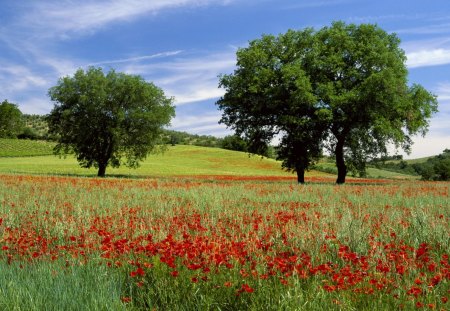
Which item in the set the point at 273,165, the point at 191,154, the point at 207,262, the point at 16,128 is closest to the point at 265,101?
the point at 207,262

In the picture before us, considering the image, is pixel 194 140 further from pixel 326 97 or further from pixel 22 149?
pixel 326 97

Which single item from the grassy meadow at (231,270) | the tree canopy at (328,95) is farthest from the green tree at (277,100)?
the grassy meadow at (231,270)

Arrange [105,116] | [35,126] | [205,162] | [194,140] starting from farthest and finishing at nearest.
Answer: [35,126] < [194,140] < [205,162] < [105,116]

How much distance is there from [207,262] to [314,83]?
2966cm

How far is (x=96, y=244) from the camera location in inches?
286

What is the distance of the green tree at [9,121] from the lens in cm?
11925

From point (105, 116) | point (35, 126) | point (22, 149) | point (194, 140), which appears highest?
point (35, 126)

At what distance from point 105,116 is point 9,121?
90.8 meters

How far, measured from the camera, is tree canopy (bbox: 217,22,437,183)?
101 ft

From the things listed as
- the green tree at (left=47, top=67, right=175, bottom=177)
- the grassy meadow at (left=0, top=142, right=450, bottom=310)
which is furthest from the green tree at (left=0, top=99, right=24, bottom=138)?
the grassy meadow at (left=0, top=142, right=450, bottom=310)

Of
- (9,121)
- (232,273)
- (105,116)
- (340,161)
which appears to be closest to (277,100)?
(340,161)

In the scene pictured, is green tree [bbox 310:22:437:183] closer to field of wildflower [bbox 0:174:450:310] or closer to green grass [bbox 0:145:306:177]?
field of wildflower [bbox 0:174:450:310]

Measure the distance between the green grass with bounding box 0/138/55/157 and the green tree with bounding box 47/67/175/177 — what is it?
46.9m

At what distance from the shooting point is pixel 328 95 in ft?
99.8
